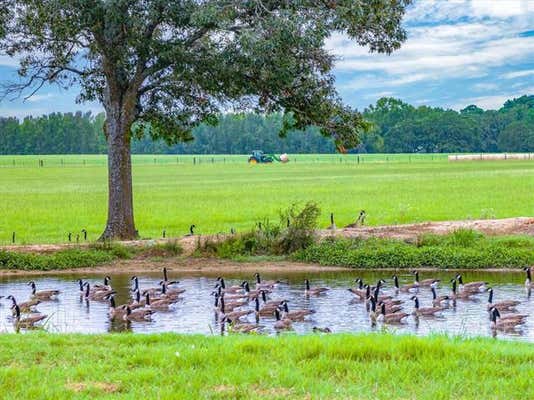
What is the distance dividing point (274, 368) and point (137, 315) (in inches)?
329

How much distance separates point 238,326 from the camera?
1659 centimetres

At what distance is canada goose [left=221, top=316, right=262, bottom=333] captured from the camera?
1612 centimetres

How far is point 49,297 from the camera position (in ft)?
68.9

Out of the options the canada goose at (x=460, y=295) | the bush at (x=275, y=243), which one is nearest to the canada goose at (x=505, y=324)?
the canada goose at (x=460, y=295)

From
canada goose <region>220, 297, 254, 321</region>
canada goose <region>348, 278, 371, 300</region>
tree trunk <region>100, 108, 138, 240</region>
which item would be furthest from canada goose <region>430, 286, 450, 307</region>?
tree trunk <region>100, 108, 138, 240</region>

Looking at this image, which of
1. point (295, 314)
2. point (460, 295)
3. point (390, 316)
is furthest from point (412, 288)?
point (295, 314)

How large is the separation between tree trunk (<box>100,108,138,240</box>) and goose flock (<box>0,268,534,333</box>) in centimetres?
866

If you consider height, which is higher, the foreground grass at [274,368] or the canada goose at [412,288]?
the foreground grass at [274,368]

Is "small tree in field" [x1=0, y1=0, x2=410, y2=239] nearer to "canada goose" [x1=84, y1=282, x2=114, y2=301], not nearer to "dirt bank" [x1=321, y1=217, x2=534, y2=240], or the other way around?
"dirt bank" [x1=321, y1=217, x2=534, y2=240]

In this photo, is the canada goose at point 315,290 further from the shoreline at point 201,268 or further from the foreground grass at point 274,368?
the foreground grass at point 274,368

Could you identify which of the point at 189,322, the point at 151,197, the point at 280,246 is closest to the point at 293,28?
the point at 280,246

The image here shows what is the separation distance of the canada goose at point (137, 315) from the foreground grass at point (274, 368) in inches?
231

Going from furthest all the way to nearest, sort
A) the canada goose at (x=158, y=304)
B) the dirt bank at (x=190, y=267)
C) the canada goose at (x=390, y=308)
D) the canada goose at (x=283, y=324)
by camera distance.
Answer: the dirt bank at (x=190, y=267) → the canada goose at (x=158, y=304) → the canada goose at (x=390, y=308) → the canada goose at (x=283, y=324)

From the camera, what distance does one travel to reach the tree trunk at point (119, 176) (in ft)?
101
